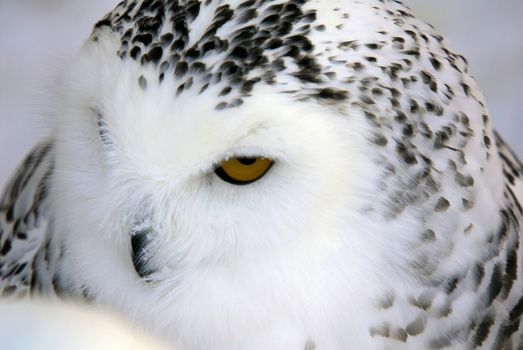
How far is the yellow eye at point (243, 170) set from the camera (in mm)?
1097

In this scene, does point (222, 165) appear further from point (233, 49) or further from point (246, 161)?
point (233, 49)

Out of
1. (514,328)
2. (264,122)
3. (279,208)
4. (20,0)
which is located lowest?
(20,0)

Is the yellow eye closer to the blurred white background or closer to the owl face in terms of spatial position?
the owl face

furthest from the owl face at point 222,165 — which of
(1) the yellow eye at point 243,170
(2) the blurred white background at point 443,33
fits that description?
(2) the blurred white background at point 443,33

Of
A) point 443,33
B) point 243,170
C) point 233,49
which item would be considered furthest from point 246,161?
point 443,33

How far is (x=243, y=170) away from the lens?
1100mm

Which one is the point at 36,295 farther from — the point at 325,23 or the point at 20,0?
the point at 20,0

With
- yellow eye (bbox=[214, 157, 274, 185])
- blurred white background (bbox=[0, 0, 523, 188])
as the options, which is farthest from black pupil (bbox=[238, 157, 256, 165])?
blurred white background (bbox=[0, 0, 523, 188])

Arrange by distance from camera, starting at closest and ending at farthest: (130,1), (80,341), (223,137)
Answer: (80,341), (223,137), (130,1)

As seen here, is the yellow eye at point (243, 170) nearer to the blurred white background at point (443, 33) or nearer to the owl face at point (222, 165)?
the owl face at point (222, 165)

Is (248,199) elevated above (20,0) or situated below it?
above

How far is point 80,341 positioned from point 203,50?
1.38ft

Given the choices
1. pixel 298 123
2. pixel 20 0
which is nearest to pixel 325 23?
pixel 298 123

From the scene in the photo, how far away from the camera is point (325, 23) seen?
1.13 metres
